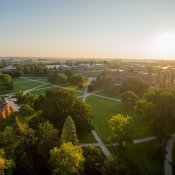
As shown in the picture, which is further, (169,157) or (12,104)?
(12,104)

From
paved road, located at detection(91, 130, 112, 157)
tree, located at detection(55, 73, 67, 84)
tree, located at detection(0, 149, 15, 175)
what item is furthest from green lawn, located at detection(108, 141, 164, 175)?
tree, located at detection(55, 73, 67, 84)

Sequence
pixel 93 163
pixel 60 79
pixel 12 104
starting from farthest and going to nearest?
pixel 60 79 → pixel 12 104 → pixel 93 163

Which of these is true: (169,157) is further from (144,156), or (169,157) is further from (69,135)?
(69,135)

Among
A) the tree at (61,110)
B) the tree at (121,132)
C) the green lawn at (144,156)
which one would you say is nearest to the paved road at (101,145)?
the green lawn at (144,156)

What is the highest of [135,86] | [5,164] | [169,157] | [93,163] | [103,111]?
[135,86]

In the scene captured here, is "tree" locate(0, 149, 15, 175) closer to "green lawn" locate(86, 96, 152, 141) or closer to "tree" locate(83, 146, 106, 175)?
"tree" locate(83, 146, 106, 175)

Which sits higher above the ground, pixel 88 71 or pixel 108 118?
pixel 88 71

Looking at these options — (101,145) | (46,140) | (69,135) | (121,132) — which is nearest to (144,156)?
(121,132)
